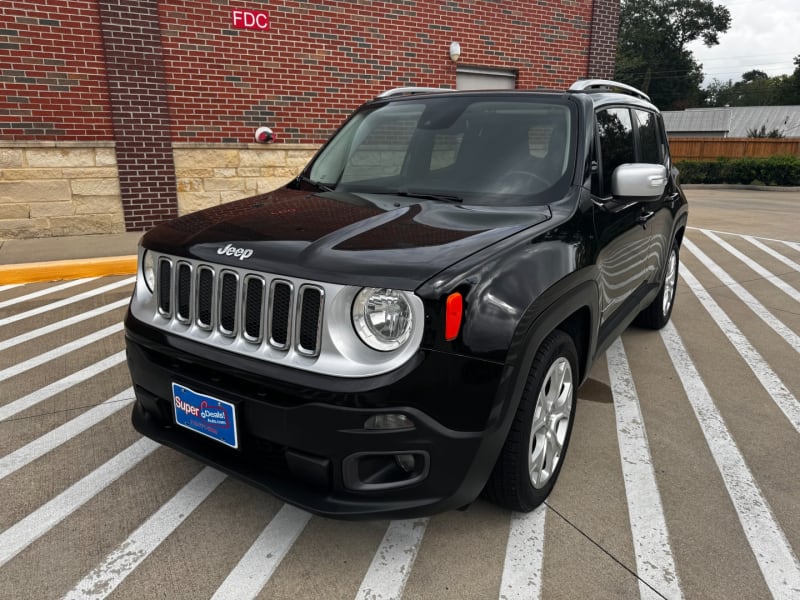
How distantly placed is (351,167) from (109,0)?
5956 millimetres

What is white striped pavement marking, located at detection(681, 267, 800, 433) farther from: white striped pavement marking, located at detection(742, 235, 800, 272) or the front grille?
the front grille

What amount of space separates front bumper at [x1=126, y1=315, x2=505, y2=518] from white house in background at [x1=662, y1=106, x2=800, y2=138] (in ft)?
168

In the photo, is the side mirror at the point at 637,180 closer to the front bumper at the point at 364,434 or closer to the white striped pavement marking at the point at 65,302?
the front bumper at the point at 364,434

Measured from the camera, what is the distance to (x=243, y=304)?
221cm

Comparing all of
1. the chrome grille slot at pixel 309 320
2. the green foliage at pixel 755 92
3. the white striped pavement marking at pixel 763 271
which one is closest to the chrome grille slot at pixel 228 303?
the chrome grille slot at pixel 309 320

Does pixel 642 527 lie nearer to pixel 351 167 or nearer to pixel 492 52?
pixel 351 167

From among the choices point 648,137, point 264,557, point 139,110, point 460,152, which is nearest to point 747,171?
point 648,137

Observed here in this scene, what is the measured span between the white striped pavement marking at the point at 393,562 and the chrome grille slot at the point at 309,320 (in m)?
0.88

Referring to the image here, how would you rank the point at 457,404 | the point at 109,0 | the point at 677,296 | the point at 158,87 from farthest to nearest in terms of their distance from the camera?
the point at 158,87, the point at 109,0, the point at 677,296, the point at 457,404

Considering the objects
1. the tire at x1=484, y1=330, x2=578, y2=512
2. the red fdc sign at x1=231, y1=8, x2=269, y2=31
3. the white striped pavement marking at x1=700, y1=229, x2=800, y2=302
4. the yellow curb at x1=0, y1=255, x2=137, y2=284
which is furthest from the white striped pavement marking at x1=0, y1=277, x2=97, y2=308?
the white striped pavement marking at x1=700, y1=229, x2=800, y2=302

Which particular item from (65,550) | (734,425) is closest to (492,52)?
(734,425)

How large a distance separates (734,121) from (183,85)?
5207cm

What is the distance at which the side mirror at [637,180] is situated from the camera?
113 inches

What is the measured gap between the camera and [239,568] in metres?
2.27
